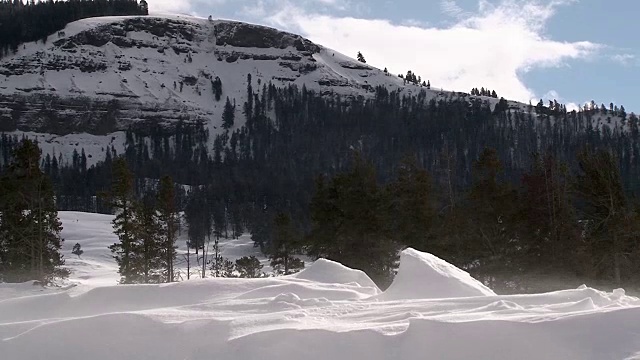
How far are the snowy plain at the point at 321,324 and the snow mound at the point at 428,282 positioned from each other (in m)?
0.02

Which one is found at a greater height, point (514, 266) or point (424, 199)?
point (424, 199)

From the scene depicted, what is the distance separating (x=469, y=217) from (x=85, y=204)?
113m

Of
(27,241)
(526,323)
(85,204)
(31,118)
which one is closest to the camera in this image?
(526,323)

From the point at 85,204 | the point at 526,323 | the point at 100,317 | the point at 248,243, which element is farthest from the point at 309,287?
the point at 85,204

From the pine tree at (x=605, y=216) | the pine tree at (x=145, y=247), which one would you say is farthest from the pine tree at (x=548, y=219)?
the pine tree at (x=145, y=247)

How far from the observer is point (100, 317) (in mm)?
6707

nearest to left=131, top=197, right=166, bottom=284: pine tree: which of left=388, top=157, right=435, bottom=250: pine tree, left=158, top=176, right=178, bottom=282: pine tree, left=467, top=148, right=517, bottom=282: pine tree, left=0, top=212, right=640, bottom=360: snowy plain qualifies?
left=158, top=176, right=178, bottom=282: pine tree

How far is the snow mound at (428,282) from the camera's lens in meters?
9.44

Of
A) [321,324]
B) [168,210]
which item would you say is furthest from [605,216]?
[168,210]

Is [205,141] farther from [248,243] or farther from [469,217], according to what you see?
[469,217]

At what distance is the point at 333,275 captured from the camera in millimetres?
12320

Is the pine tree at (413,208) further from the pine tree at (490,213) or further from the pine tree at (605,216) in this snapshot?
the pine tree at (605,216)

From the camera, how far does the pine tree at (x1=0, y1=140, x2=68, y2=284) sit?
2366 centimetres

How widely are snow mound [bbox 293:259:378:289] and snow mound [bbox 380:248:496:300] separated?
180 cm
